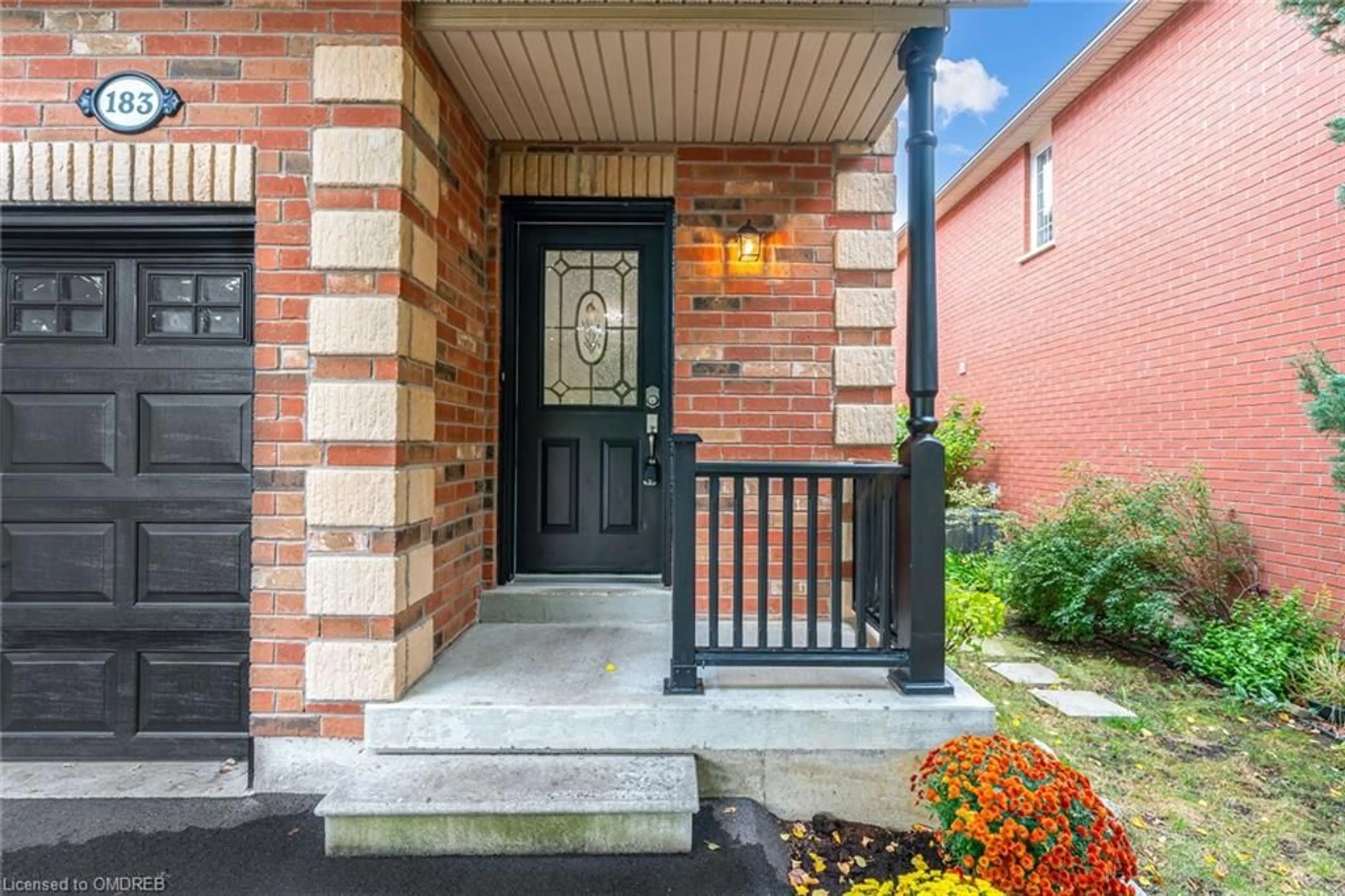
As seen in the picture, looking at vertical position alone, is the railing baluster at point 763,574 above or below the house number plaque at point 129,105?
below

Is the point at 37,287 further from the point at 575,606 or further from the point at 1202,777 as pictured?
the point at 1202,777

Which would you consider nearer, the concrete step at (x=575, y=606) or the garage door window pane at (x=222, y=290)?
the garage door window pane at (x=222, y=290)

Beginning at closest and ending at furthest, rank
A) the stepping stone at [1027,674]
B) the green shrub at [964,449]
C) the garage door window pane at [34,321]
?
the garage door window pane at [34,321], the stepping stone at [1027,674], the green shrub at [964,449]

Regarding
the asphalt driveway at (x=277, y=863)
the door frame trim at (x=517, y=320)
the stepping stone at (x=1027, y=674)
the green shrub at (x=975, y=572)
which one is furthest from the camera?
the green shrub at (x=975, y=572)

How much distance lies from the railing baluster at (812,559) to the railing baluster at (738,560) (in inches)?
9.6

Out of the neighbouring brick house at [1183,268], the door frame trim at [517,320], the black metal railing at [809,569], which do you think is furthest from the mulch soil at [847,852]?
the neighbouring brick house at [1183,268]

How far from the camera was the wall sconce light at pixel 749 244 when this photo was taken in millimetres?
3061

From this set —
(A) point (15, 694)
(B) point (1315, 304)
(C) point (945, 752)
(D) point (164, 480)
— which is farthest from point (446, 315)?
(B) point (1315, 304)

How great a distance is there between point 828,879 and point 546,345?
255 cm

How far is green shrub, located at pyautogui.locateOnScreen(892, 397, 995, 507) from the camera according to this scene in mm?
7242

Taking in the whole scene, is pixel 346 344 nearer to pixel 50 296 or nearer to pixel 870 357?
pixel 50 296

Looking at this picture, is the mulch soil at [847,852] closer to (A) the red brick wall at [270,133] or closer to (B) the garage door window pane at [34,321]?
(A) the red brick wall at [270,133]

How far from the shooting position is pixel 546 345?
3.29 meters

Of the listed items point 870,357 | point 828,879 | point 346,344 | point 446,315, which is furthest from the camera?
point 870,357
